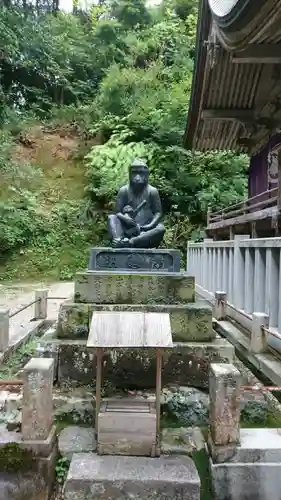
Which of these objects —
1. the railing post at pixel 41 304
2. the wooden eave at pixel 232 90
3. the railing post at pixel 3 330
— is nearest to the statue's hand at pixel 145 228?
the railing post at pixel 3 330

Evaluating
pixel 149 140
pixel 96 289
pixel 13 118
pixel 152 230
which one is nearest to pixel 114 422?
pixel 96 289

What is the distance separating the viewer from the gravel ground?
7.05 metres

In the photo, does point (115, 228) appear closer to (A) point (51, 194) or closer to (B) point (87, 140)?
(A) point (51, 194)

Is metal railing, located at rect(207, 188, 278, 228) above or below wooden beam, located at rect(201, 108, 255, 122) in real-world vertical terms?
below

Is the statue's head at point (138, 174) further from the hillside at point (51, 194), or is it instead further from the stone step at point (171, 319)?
the hillside at point (51, 194)

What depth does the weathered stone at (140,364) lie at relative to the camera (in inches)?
160

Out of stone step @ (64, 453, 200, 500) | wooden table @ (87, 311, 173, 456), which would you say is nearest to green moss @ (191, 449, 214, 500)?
stone step @ (64, 453, 200, 500)

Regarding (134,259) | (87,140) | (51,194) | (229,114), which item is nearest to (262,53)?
(229,114)

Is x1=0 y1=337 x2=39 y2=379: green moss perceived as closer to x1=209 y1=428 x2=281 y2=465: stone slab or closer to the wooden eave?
x1=209 y1=428 x2=281 y2=465: stone slab

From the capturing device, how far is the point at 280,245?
4.82 m

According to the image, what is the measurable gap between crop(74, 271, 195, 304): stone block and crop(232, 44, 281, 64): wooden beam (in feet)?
12.2

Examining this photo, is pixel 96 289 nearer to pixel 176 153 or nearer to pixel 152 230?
pixel 152 230

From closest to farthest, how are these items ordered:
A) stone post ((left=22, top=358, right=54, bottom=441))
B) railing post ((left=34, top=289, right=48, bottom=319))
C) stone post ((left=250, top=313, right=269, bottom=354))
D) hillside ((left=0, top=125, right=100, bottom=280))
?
stone post ((left=22, top=358, right=54, bottom=441)) → stone post ((left=250, top=313, right=269, bottom=354)) → railing post ((left=34, top=289, right=48, bottom=319)) → hillside ((left=0, top=125, right=100, bottom=280))

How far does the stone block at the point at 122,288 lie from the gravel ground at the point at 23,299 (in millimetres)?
2021
